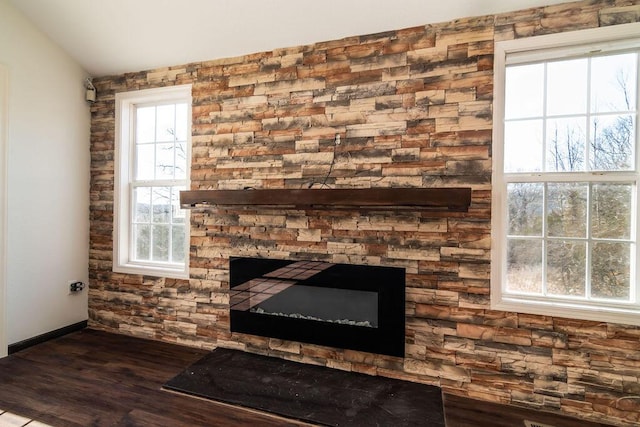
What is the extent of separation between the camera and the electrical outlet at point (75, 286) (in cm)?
329

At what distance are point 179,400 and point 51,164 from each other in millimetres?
2584

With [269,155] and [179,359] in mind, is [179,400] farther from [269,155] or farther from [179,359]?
[269,155]

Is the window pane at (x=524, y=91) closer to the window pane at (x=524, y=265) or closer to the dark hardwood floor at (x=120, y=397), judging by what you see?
the window pane at (x=524, y=265)

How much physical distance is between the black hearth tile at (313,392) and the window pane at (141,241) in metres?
1.37

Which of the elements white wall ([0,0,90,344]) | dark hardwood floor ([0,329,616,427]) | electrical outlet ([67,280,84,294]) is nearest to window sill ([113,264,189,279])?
electrical outlet ([67,280,84,294])

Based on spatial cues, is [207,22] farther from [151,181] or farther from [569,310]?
[569,310]

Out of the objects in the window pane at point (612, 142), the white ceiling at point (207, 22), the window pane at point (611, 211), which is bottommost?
the window pane at point (611, 211)

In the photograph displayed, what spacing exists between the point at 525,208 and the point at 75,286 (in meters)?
4.21

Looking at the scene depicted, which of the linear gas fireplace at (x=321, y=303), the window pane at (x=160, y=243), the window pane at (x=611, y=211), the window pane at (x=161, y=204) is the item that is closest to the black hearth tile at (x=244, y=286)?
the linear gas fireplace at (x=321, y=303)

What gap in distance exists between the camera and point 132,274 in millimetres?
3260

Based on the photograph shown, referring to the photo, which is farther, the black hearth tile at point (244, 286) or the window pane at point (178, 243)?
the window pane at point (178, 243)

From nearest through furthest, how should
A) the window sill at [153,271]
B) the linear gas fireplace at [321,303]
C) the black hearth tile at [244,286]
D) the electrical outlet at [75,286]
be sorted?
the linear gas fireplace at [321,303]
the black hearth tile at [244,286]
the window sill at [153,271]
the electrical outlet at [75,286]

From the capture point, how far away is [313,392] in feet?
7.33

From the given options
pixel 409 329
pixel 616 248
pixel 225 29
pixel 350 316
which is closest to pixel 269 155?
pixel 225 29
